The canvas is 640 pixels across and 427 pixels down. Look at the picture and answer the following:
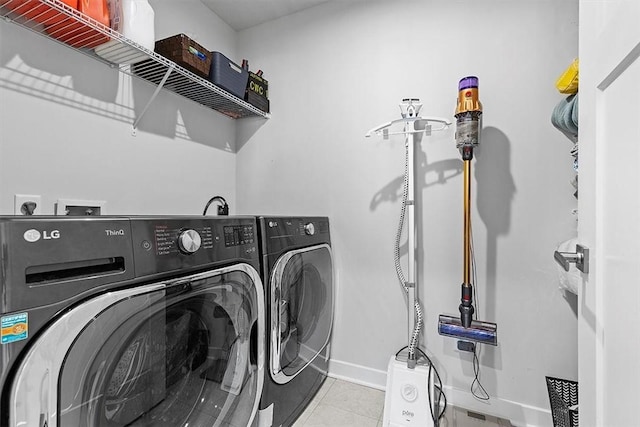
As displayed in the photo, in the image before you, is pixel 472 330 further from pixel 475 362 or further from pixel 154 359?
pixel 154 359

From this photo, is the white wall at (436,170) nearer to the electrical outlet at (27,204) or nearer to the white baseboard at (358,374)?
the white baseboard at (358,374)

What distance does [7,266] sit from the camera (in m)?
0.51

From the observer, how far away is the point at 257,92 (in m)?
1.95

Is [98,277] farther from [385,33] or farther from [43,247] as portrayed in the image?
[385,33]

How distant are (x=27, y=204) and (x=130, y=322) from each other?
2.66 feet

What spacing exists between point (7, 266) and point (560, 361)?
1.94 meters

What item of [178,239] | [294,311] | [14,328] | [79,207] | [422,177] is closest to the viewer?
[14,328]

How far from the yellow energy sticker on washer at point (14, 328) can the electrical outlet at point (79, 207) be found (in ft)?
2.86

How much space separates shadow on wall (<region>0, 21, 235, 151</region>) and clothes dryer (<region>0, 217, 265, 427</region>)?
2.99 ft

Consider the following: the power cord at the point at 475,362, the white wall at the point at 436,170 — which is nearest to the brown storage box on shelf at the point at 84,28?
the white wall at the point at 436,170

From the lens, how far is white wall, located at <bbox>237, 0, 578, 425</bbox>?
140 centimetres

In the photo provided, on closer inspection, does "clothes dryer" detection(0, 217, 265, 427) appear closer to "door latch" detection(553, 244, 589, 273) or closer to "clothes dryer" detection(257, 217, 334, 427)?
"clothes dryer" detection(257, 217, 334, 427)

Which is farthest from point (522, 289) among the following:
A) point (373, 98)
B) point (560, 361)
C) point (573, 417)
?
point (373, 98)

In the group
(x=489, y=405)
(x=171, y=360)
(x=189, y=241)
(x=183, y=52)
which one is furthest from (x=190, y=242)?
(x=489, y=405)
